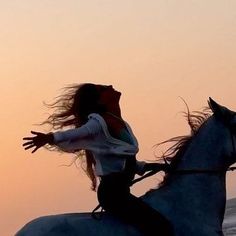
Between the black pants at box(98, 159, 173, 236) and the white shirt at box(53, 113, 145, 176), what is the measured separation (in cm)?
11

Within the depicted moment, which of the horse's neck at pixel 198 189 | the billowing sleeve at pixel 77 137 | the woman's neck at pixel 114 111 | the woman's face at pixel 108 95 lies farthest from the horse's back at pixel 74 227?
the woman's face at pixel 108 95

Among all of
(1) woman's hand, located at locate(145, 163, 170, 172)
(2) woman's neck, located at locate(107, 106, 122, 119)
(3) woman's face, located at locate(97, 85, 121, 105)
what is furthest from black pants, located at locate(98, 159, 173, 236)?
(3) woman's face, located at locate(97, 85, 121, 105)

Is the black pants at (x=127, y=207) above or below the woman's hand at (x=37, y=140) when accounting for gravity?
below

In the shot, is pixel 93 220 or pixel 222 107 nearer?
pixel 93 220

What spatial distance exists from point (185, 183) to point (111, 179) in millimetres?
817

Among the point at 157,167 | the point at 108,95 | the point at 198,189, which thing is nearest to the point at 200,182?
the point at 198,189

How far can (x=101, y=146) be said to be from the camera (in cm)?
812

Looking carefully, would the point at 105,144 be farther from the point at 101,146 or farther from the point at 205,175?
the point at 205,175

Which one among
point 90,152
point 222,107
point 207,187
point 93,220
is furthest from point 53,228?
point 222,107

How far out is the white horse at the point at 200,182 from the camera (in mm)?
8078

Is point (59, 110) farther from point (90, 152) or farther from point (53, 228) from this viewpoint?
point (53, 228)

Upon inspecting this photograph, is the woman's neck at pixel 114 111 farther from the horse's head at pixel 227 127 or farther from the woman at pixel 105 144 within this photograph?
the horse's head at pixel 227 127

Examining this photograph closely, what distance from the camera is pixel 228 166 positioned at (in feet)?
27.8

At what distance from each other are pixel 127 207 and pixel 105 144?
0.71 meters
